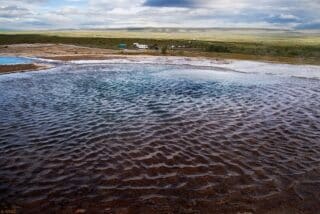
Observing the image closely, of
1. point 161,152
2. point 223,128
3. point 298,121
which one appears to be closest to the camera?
point 161,152

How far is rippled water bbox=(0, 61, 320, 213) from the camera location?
→ 7.26 m

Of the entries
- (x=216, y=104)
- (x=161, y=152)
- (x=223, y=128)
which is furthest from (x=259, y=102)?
(x=161, y=152)

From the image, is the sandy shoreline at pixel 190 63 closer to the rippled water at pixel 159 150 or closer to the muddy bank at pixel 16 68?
the muddy bank at pixel 16 68

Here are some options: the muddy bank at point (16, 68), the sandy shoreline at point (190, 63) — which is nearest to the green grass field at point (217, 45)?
the sandy shoreline at point (190, 63)

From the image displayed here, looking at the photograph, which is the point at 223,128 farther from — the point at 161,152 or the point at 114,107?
the point at 114,107

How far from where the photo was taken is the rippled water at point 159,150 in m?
7.26

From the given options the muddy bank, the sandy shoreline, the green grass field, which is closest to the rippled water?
the muddy bank

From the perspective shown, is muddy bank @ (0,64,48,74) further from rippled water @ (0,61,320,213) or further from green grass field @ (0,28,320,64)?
green grass field @ (0,28,320,64)

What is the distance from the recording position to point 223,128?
1255 centimetres

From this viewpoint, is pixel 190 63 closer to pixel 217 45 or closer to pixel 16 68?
pixel 16 68

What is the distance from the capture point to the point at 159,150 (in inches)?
401

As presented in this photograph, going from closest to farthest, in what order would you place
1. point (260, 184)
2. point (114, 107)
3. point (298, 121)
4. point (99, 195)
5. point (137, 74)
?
point (99, 195), point (260, 184), point (298, 121), point (114, 107), point (137, 74)

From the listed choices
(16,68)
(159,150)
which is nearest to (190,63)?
(16,68)

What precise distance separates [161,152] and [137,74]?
63.2ft
